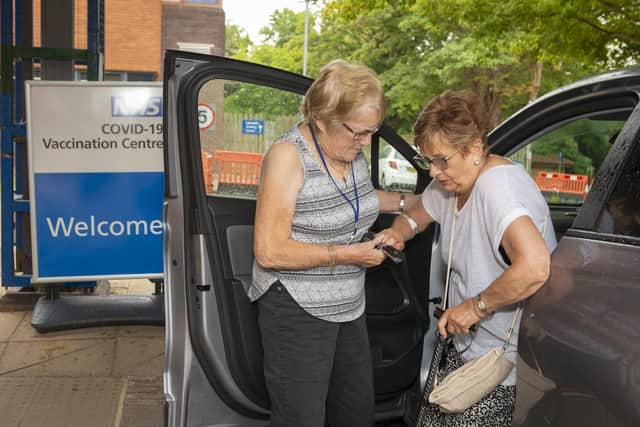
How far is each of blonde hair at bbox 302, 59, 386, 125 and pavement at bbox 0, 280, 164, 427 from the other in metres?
2.29

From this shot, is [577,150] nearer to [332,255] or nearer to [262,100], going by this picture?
[262,100]

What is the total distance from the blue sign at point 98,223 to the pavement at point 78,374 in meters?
0.48

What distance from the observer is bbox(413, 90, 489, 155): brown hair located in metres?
2.23

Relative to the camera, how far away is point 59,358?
484 cm

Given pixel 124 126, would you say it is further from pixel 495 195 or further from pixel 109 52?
pixel 109 52

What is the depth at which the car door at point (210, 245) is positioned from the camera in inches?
108

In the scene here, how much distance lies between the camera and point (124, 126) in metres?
5.29

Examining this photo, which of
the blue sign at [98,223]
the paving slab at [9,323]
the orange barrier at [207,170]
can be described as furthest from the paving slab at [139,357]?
the orange barrier at [207,170]

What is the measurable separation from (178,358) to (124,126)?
288 cm

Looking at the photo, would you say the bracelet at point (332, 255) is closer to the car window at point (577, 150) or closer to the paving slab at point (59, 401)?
the car window at point (577, 150)

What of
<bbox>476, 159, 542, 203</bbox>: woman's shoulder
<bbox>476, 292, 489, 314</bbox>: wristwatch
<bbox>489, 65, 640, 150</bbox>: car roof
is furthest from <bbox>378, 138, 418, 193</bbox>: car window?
<bbox>476, 292, 489, 314</bbox>: wristwatch

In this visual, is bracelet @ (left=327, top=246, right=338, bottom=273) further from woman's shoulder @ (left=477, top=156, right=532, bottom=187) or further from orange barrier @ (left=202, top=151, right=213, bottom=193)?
orange barrier @ (left=202, top=151, right=213, bottom=193)

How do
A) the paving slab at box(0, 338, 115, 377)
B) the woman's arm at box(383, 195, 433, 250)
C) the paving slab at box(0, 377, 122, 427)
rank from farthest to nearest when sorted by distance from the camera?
the paving slab at box(0, 338, 115, 377) → the paving slab at box(0, 377, 122, 427) → the woman's arm at box(383, 195, 433, 250)

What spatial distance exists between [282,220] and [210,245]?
0.54 metres
